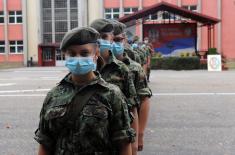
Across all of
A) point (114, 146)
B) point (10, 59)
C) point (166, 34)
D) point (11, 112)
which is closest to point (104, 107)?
point (114, 146)

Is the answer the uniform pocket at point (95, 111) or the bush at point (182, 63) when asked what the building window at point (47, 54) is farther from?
the uniform pocket at point (95, 111)

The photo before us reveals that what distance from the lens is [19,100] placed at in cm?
1480

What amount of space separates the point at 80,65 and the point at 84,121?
315 millimetres

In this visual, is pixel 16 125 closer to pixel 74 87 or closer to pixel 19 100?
pixel 19 100

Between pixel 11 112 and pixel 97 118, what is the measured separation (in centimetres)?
944

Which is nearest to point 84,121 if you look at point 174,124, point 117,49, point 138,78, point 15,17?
point 117,49

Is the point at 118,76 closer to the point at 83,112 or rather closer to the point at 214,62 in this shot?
the point at 83,112

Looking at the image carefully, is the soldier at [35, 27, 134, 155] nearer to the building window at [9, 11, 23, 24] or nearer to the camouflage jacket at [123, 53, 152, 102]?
the camouflage jacket at [123, 53, 152, 102]

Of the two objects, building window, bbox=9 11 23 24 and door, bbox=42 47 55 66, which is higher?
building window, bbox=9 11 23 24

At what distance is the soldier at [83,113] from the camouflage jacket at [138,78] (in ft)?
5.40

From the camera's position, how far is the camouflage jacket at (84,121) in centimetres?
284

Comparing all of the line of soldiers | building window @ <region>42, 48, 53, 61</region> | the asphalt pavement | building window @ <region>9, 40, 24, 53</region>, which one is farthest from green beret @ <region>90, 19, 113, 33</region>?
building window @ <region>9, 40, 24, 53</region>

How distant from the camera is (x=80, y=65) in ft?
9.27

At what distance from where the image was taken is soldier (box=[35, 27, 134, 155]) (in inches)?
112
